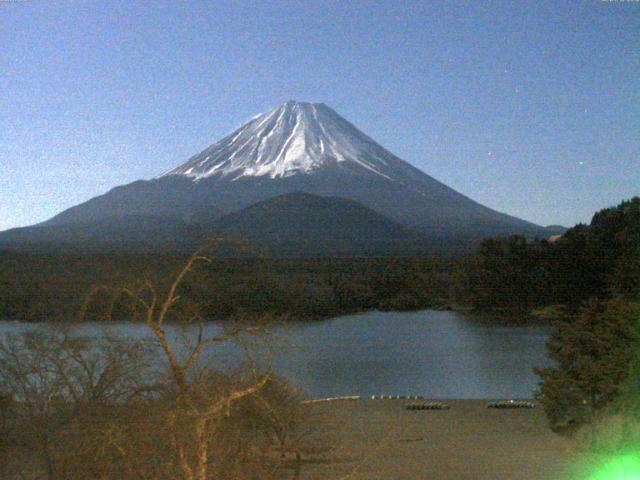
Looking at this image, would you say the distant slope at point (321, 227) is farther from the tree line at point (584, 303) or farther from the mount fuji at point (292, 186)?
the tree line at point (584, 303)

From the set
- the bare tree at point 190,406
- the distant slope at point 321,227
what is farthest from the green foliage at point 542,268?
the bare tree at point 190,406

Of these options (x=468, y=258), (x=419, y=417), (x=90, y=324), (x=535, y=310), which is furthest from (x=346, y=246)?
(x=90, y=324)

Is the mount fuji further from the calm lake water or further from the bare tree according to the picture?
the bare tree

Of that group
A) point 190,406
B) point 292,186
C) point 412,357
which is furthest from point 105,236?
point 292,186

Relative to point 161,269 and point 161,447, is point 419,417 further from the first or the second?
point 161,447

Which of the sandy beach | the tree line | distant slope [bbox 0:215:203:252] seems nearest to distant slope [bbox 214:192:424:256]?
distant slope [bbox 0:215:203:252]

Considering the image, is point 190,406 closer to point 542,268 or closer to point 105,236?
point 105,236
